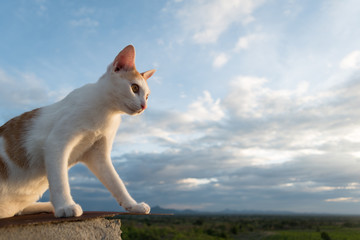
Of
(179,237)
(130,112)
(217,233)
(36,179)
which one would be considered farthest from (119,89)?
(217,233)

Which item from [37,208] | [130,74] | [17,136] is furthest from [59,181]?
[130,74]

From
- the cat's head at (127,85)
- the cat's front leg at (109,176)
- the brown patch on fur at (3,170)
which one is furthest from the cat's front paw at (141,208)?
the brown patch on fur at (3,170)

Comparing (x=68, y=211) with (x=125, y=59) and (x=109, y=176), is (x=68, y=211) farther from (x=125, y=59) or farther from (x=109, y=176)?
(x=125, y=59)

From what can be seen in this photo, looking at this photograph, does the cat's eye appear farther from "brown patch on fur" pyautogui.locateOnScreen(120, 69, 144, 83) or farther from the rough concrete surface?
the rough concrete surface

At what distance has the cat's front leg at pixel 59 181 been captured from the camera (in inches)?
116

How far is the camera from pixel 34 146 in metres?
3.41

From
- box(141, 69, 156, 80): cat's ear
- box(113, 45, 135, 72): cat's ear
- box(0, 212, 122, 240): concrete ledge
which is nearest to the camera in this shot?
box(0, 212, 122, 240): concrete ledge

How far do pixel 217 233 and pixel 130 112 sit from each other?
34.8 m

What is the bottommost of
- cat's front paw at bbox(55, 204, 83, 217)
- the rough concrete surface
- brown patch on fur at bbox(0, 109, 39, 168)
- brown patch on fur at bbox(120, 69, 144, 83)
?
the rough concrete surface

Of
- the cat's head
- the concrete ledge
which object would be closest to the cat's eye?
the cat's head

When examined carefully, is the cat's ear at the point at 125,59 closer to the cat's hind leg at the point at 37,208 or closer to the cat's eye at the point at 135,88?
the cat's eye at the point at 135,88

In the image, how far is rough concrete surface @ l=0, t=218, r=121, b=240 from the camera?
274cm

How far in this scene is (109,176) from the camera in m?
3.85

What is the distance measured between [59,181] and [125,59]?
1.67 meters
